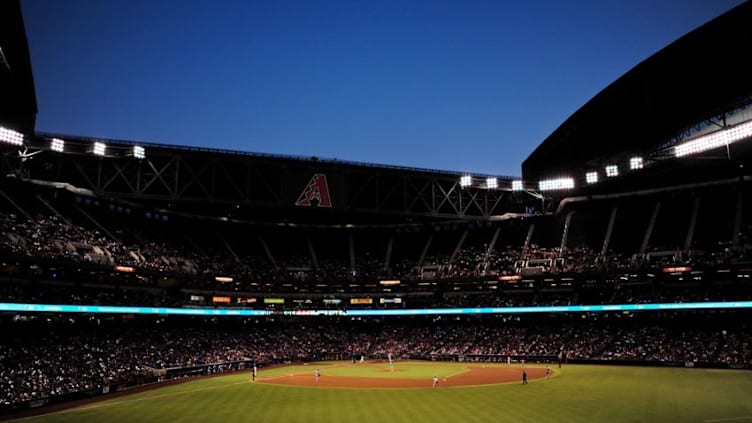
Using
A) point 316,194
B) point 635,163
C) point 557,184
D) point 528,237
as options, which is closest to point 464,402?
point 635,163

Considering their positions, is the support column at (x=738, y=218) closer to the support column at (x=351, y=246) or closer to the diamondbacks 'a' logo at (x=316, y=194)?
the diamondbacks 'a' logo at (x=316, y=194)

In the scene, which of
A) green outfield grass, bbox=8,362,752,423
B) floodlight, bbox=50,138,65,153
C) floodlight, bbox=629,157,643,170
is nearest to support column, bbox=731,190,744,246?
green outfield grass, bbox=8,362,752,423

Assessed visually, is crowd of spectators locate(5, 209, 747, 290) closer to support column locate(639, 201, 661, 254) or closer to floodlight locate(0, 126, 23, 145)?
support column locate(639, 201, 661, 254)

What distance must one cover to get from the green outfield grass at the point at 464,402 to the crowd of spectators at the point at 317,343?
7208 mm

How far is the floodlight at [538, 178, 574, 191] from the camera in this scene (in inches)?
2474

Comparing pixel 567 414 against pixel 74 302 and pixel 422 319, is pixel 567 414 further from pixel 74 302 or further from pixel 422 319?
pixel 422 319

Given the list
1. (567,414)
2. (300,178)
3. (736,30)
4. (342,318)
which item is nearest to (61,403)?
(567,414)

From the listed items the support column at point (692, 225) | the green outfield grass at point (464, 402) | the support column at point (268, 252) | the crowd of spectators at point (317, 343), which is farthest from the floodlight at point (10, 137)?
the support column at point (692, 225)

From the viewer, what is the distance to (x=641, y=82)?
58500mm

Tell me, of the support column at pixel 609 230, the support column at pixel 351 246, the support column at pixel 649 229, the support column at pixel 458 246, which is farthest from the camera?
the support column at pixel 351 246

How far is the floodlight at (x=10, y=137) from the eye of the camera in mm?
43772

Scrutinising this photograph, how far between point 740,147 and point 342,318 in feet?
188

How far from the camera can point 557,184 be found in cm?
6397

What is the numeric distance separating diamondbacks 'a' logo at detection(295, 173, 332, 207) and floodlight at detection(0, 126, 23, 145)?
102 feet
